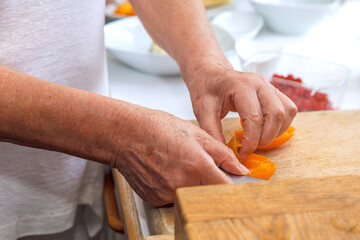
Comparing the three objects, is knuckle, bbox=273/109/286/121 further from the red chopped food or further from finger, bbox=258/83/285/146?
the red chopped food

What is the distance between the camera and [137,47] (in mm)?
Answer: 1486

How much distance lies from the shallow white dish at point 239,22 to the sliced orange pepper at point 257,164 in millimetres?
829

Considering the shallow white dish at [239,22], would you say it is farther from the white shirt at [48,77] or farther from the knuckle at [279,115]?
the knuckle at [279,115]

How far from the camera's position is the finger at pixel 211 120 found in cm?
85

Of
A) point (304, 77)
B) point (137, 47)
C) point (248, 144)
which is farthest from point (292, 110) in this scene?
point (137, 47)

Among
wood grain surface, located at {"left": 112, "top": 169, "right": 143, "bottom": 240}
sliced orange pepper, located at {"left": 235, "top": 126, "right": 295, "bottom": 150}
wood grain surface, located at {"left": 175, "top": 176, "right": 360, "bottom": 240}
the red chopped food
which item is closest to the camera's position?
wood grain surface, located at {"left": 175, "top": 176, "right": 360, "bottom": 240}

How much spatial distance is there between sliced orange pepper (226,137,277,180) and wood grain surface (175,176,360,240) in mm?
283

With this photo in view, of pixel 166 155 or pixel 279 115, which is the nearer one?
pixel 166 155

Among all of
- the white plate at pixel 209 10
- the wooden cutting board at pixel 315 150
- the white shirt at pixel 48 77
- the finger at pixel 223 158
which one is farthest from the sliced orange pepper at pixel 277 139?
the white plate at pixel 209 10

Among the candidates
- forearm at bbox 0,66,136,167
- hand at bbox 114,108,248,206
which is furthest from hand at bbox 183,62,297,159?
forearm at bbox 0,66,136,167

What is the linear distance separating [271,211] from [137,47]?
42.9 inches

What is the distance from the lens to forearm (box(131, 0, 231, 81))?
0.97 meters

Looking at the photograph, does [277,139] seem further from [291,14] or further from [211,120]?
[291,14]

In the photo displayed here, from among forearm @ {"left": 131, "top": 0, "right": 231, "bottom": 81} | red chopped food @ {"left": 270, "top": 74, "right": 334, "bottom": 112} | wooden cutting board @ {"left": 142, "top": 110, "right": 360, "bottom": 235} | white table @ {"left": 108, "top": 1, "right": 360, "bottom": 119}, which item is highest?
forearm @ {"left": 131, "top": 0, "right": 231, "bottom": 81}
